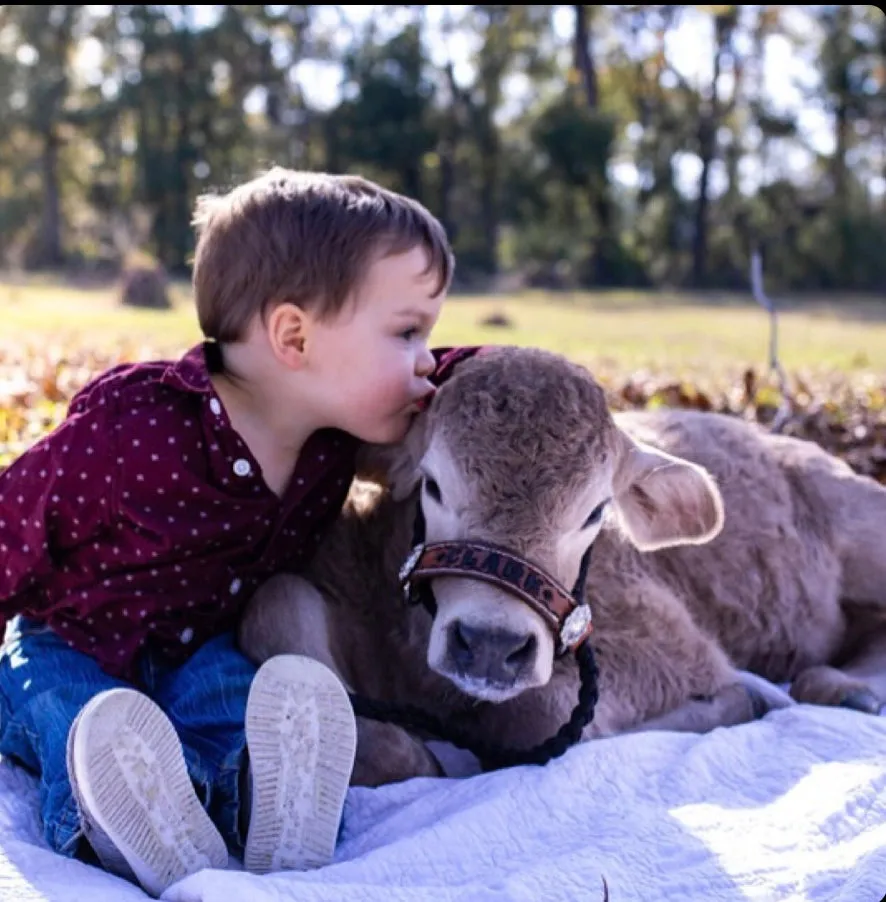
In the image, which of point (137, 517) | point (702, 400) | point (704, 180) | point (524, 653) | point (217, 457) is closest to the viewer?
point (524, 653)

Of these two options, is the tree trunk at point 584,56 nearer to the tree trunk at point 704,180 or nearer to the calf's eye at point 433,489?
the tree trunk at point 704,180

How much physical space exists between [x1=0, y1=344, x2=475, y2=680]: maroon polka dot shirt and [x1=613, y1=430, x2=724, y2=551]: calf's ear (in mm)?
939

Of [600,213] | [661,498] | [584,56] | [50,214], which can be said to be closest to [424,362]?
[661,498]

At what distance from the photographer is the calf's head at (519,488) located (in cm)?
267

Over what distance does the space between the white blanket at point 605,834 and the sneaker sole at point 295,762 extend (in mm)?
90

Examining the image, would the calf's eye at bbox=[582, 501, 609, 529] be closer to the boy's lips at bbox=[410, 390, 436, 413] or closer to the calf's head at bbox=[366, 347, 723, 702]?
the calf's head at bbox=[366, 347, 723, 702]

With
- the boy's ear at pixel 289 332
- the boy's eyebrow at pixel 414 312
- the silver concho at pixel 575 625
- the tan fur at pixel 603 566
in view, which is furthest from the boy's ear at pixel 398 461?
the silver concho at pixel 575 625

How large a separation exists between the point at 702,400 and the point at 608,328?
456 inches

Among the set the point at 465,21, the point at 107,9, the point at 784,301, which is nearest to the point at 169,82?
the point at 107,9

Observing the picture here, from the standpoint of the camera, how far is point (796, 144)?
41312 millimetres

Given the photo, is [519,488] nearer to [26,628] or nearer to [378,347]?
[378,347]

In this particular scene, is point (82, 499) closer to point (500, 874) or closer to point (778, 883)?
point (500, 874)

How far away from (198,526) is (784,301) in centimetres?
2980

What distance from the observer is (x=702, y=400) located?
6852mm
